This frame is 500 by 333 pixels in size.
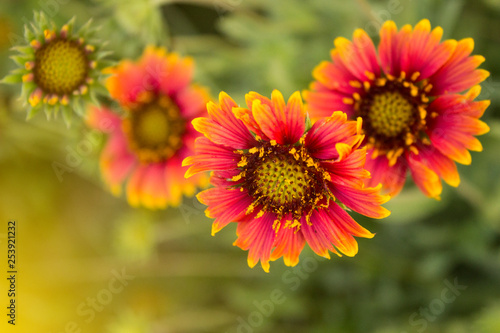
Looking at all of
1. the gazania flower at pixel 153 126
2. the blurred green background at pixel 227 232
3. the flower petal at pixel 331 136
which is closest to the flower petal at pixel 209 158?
the flower petal at pixel 331 136

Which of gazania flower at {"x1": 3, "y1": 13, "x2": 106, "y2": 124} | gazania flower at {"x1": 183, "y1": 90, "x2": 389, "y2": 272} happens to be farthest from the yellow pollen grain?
gazania flower at {"x1": 3, "y1": 13, "x2": 106, "y2": 124}

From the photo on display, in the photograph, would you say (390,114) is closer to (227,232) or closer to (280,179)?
(280,179)

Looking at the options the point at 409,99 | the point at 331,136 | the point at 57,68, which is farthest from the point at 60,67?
the point at 409,99

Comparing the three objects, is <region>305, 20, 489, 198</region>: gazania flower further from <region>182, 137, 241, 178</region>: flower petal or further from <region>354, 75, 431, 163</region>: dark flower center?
<region>182, 137, 241, 178</region>: flower petal

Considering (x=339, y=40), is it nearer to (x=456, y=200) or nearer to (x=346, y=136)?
(x=346, y=136)

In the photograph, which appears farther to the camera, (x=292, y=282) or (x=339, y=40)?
(x=292, y=282)

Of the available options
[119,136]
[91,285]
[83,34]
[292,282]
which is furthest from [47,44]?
[91,285]

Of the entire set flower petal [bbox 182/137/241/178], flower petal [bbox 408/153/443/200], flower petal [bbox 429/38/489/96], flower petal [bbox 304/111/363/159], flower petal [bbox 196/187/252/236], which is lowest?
flower petal [bbox 196/187/252/236]
